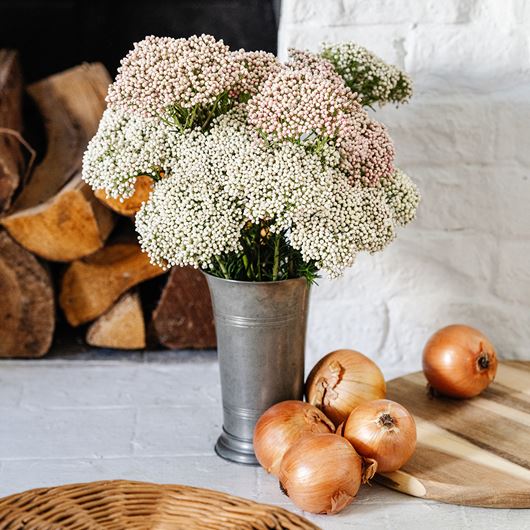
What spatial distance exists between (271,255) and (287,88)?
0.24 metres

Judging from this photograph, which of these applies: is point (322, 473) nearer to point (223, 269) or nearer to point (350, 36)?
point (223, 269)

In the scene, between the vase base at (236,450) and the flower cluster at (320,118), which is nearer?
the flower cluster at (320,118)

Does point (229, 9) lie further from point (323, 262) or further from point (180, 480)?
point (180, 480)

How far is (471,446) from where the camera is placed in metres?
1.23

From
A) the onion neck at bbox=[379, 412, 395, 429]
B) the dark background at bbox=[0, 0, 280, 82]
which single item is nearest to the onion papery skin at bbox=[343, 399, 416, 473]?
the onion neck at bbox=[379, 412, 395, 429]

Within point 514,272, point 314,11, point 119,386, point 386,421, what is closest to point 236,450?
point 386,421

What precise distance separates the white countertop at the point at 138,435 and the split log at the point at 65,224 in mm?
221

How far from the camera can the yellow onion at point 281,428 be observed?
114cm

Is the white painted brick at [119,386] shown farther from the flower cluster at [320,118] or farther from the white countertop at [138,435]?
the flower cluster at [320,118]

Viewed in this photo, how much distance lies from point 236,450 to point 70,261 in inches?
22.7

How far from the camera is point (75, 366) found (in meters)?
1.63

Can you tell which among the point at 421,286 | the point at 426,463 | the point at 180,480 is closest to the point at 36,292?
the point at 180,480

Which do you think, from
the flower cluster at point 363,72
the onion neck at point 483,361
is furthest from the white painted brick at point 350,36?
the onion neck at point 483,361

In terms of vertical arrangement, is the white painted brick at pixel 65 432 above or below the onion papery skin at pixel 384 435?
below
